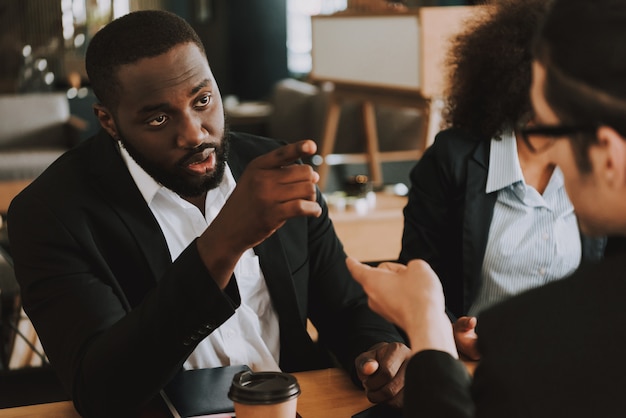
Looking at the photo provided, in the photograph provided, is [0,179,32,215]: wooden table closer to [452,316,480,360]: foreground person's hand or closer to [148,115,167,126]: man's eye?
[148,115,167,126]: man's eye

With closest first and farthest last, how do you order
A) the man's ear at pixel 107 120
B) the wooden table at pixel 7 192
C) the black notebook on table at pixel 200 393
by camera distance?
the black notebook on table at pixel 200 393
the man's ear at pixel 107 120
the wooden table at pixel 7 192

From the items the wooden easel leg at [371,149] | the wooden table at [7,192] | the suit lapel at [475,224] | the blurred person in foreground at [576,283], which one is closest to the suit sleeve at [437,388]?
the blurred person in foreground at [576,283]

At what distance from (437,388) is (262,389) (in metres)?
0.27

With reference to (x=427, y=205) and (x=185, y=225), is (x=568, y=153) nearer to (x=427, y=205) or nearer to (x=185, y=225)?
(x=185, y=225)

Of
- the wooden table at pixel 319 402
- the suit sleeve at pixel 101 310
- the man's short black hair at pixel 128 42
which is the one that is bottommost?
the wooden table at pixel 319 402

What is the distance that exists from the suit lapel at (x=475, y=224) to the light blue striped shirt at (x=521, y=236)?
2 cm

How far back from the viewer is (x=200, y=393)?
1274mm

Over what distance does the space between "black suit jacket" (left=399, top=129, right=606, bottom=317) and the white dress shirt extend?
445mm

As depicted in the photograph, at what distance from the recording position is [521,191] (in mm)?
1925

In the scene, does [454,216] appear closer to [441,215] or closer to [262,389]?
[441,215]

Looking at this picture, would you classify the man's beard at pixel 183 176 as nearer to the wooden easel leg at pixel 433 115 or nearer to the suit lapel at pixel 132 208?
the suit lapel at pixel 132 208

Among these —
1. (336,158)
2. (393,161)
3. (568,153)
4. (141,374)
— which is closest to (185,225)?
(141,374)

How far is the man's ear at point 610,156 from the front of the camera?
766 millimetres

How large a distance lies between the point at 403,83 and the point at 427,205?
1.62m
